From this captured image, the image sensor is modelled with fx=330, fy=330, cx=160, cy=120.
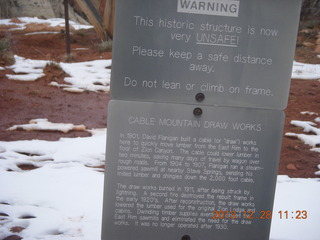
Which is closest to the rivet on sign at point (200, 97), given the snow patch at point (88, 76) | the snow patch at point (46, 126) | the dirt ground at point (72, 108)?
the dirt ground at point (72, 108)

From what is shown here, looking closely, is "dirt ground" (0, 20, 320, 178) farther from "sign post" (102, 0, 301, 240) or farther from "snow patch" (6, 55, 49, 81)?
"sign post" (102, 0, 301, 240)

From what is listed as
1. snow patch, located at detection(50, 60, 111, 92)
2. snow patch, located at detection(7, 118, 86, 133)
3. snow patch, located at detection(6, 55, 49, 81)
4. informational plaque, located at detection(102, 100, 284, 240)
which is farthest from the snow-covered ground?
snow patch, located at detection(6, 55, 49, 81)

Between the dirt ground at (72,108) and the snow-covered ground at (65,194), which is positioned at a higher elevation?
the dirt ground at (72,108)

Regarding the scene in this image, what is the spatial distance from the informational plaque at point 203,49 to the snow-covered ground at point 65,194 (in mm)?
1097

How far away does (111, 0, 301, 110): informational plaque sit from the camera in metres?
1.46

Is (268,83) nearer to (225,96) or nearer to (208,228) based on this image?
(225,96)

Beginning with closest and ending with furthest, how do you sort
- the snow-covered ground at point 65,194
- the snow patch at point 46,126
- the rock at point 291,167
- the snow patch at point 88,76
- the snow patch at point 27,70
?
the snow-covered ground at point 65,194, the rock at point 291,167, the snow patch at point 46,126, the snow patch at point 88,76, the snow patch at point 27,70

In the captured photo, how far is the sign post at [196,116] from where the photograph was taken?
148 cm

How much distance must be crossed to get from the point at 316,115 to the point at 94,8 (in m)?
8.56

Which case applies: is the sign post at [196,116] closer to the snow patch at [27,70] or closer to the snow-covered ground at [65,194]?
the snow-covered ground at [65,194]

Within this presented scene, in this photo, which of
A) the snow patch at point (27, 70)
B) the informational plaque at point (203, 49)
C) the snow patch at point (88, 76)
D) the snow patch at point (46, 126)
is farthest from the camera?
the snow patch at point (27, 70)

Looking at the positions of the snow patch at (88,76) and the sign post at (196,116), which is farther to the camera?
the snow patch at (88,76)

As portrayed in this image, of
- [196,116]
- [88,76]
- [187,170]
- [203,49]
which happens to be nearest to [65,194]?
[187,170]

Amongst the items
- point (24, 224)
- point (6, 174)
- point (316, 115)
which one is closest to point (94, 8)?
point (316, 115)
